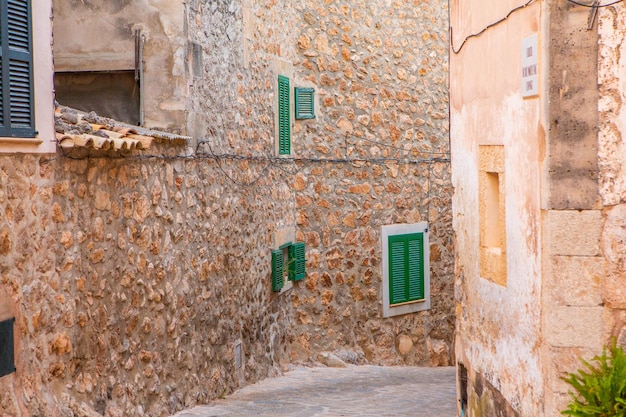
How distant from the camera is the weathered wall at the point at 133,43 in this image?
916 centimetres

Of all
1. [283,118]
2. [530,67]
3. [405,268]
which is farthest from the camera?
[405,268]

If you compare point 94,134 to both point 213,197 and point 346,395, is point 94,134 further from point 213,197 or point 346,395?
point 346,395

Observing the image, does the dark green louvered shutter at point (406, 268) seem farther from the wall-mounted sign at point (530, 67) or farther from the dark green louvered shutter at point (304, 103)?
the wall-mounted sign at point (530, 67)

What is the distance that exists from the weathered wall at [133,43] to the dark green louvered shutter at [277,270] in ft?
11.0

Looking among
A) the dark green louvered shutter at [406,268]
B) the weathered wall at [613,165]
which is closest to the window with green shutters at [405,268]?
the dark green louvered shutter at [406,268]

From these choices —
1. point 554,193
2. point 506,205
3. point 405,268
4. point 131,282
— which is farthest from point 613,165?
point 405,268

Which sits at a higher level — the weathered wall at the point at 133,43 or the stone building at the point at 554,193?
the weathered wall at the point at 133,43

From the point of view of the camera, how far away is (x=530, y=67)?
229 inches

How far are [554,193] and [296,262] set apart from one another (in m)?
7.45

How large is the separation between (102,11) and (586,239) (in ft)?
18.3

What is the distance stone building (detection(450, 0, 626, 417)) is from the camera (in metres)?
5.48

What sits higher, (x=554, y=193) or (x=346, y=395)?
(x=554, y=193)

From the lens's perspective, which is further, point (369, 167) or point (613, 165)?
point (369, 167)

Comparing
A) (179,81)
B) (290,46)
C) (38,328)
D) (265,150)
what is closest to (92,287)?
(38,328)
